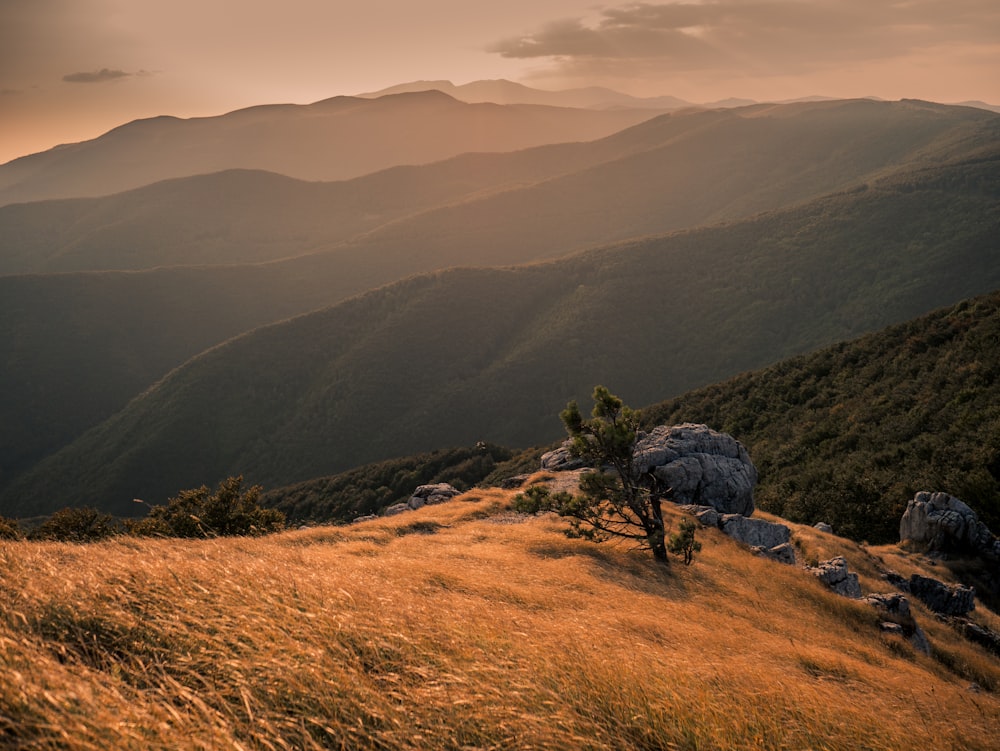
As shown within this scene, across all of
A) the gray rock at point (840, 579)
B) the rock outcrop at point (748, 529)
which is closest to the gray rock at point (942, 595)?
the gray rock at point (840, 579)

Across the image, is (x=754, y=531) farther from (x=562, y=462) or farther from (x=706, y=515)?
(x=562, y=462)

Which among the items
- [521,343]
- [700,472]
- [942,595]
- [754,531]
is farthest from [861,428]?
[521,343]

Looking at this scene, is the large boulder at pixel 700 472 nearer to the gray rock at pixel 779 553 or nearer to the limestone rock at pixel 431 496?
the gray rock at pixel 779 553

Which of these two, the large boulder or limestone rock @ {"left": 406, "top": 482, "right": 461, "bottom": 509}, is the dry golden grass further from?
limestone rock @ {"left": 406, "top": 482, "right": 461, "bottom": 509}

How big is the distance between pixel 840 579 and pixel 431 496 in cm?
1967

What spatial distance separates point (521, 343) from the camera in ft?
441

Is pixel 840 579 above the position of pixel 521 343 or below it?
above

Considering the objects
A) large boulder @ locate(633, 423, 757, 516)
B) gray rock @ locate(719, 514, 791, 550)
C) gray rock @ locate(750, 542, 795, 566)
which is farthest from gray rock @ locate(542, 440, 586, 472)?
gray rock @ locate(750, 542, 795, 566)

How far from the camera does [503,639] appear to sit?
618cm

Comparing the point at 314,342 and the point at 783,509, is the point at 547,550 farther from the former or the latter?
the point at 314,342

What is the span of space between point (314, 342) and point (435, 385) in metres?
33.1

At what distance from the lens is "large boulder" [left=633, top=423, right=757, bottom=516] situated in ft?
90.7

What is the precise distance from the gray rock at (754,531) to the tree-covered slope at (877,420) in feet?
39.6

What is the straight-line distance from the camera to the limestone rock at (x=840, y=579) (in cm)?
2127
